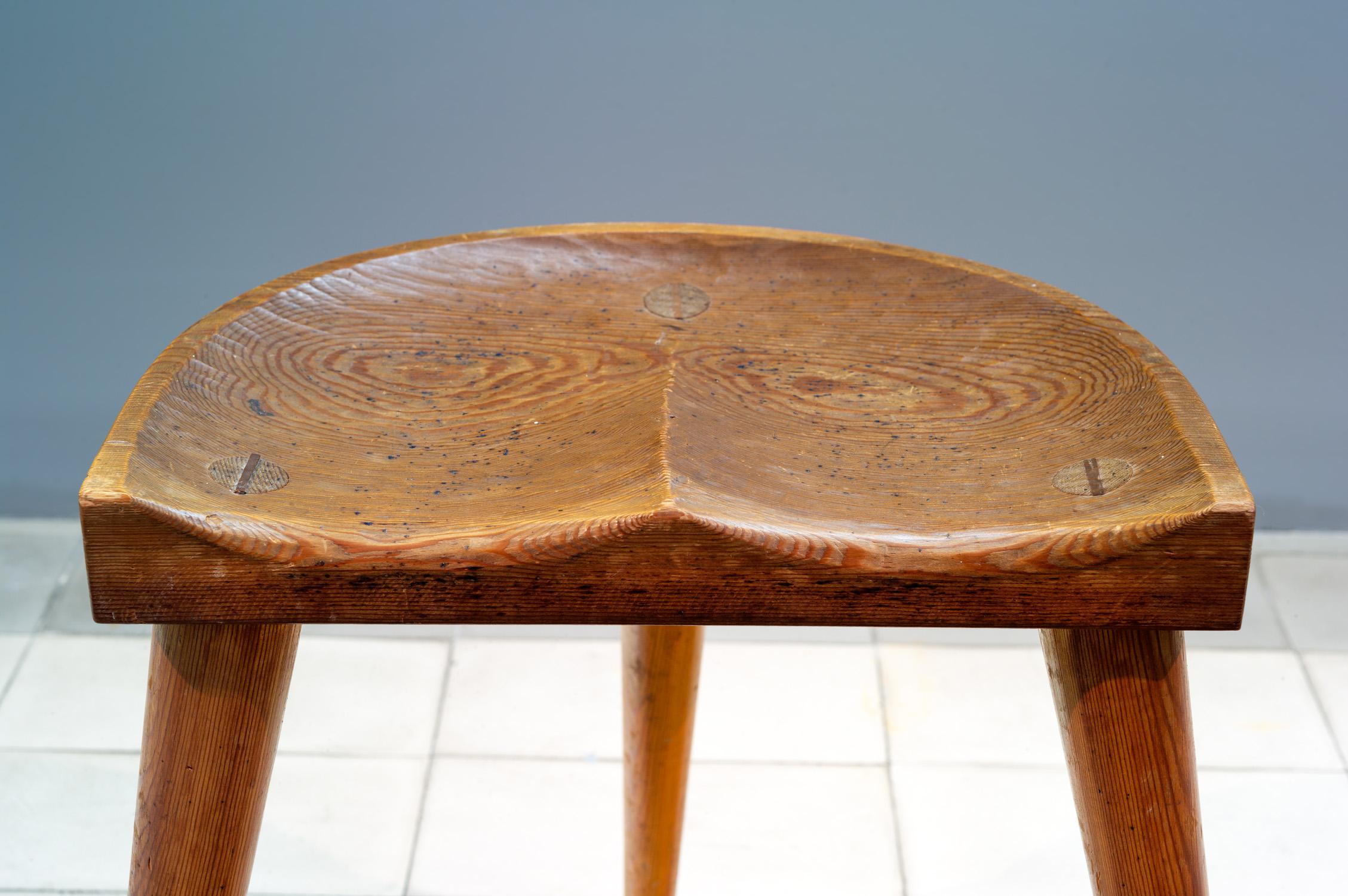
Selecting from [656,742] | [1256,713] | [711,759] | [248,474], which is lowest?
[711,759]

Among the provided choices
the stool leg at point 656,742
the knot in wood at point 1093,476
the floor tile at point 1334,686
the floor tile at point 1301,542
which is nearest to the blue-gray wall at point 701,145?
the floor tile at point 1301,542

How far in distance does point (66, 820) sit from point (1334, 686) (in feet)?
3.88

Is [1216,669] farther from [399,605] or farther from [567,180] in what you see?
[399,605]

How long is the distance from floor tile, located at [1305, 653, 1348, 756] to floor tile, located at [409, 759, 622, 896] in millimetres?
677

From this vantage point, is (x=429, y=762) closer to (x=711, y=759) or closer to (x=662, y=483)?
(x=711, y=759)

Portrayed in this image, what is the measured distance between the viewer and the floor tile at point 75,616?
1.46 metres

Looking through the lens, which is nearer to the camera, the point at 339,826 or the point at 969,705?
the point at 339,826

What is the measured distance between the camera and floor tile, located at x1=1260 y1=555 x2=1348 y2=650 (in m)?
1.45

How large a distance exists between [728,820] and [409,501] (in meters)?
0.68

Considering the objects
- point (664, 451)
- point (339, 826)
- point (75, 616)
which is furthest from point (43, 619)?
point (664, 451)

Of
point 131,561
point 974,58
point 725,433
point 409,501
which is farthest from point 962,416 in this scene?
point 974,58

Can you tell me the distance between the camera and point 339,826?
1219mm

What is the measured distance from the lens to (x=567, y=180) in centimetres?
143

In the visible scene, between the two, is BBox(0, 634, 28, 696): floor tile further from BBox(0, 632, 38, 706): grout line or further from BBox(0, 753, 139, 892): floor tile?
BBox(0, 753, 139, 892): floor tile
